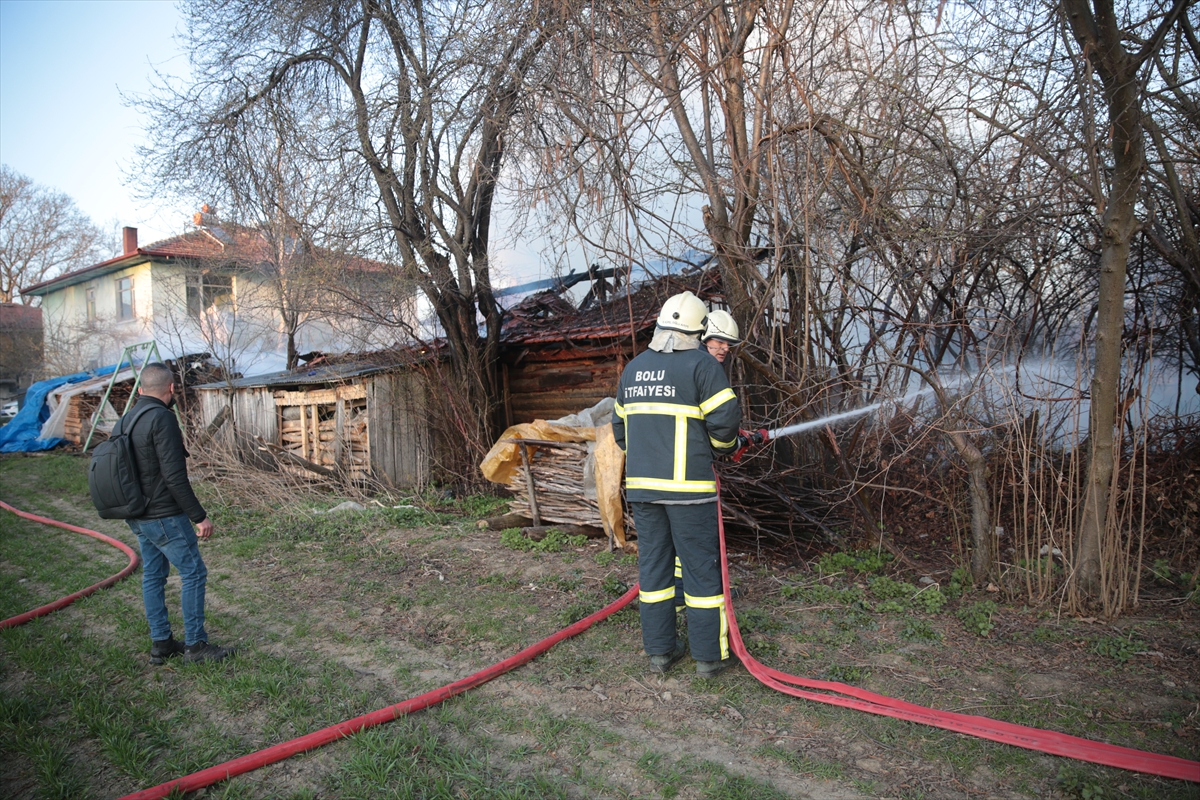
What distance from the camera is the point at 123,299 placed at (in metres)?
29.8

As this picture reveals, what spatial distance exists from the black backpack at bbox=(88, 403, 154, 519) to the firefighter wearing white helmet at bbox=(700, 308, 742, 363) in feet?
11.8

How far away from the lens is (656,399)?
13.4ft

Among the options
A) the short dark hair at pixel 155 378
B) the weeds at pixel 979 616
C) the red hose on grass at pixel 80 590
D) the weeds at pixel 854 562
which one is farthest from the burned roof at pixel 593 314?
the red hose on grass at pixel 80 590

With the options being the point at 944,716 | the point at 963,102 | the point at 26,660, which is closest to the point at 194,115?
the point at 26,660

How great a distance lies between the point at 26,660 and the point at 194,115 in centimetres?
852

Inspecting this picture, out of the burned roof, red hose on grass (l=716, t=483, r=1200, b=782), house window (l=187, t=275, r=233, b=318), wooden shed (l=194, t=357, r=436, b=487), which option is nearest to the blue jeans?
red hose on grass (l=716, t=483, r=1200, b=782)

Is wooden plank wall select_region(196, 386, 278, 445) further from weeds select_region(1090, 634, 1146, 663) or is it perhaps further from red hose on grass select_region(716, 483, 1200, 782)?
weeds select_region(1090, 634, 1146, 663)

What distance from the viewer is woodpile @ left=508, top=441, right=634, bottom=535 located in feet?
24.2

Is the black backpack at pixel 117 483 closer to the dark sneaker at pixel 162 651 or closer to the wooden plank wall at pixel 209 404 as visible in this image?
the dark sneaker at pixel 162 651

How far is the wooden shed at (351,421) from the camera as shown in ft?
35.6

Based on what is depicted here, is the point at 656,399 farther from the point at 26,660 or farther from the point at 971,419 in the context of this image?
the point at 26,660

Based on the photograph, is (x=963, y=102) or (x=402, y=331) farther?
(x=402, y=331)

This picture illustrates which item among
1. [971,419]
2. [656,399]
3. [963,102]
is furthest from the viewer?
[963,102]

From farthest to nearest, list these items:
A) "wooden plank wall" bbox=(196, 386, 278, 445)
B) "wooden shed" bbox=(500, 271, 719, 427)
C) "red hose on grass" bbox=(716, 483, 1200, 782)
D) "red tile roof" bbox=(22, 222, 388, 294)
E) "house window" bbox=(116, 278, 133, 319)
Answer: "house window" bbox=(116, 278, 133, 319) < "wooden plank wall" bbox=(196, 386, 278, 445) < "red tile roof" bbox=(22, 222, 388, 294) < "wooden shed" bbox=(500, 271, 719, 427) < "red hose on grass" bbox=(716, 483, 1200, 782)
